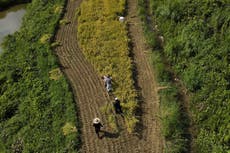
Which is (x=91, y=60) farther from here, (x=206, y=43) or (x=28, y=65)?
(x=206, y=43)

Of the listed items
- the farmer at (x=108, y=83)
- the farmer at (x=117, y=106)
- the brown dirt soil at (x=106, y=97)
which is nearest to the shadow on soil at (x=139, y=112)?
the brown dirt soil at (x=106, y=97)

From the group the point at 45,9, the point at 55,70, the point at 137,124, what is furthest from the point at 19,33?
the point at 137,124

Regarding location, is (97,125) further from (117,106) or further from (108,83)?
(108,83)

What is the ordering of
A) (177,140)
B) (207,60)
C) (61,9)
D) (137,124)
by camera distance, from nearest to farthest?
1. (177,140)
2. (137,124)
3. (207,60)
4. (61,9)

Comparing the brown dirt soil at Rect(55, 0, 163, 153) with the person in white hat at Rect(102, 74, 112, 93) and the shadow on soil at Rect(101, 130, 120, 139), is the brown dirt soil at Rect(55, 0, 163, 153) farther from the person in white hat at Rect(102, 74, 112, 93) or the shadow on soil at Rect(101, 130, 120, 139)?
the person in white hat at Rect(102, 74, 112, 93)

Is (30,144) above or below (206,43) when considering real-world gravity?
below

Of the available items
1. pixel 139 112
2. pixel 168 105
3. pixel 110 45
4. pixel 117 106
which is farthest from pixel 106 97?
pixel 110 45
